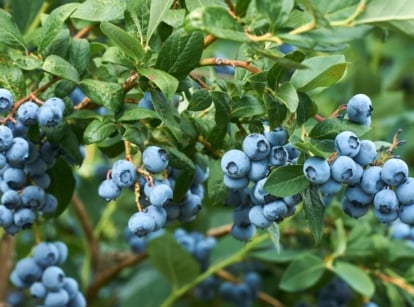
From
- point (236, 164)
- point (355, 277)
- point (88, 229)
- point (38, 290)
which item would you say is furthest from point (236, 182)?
point (88, 229)

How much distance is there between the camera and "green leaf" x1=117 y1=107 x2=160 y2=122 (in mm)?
1062

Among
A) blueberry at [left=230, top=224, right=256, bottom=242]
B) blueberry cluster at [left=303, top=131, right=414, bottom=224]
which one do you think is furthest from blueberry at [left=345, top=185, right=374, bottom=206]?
blueberry at [left=230, top=224, right=256, bottom=242]

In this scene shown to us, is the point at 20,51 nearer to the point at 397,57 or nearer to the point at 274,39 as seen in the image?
the point at 274,39

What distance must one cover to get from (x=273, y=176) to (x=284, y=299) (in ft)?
4.03

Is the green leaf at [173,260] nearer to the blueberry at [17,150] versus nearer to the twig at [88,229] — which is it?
the twig at [88,229]

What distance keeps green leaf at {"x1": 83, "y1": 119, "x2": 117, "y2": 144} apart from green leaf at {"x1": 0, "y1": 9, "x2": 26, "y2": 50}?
149 millimetres

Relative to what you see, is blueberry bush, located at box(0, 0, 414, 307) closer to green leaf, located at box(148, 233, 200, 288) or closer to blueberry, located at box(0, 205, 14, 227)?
blueberry, located at box(0, 205, 14, 227)

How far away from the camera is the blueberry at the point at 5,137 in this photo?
1031 mm

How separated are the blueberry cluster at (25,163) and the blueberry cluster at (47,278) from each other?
0.12 metres

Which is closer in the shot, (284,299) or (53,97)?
(53,97)

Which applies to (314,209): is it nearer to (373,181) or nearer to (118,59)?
(373,181)

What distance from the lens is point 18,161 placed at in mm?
1092

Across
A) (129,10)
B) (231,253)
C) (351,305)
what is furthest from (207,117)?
(351,305)

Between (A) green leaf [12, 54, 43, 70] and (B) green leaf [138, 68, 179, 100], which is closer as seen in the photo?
(B) green leaf [138, 68, 179, 100]
